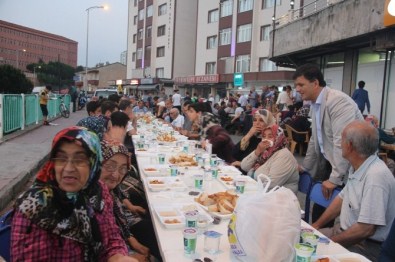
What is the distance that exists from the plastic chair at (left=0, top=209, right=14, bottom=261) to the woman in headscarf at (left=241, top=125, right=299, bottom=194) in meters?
2.46

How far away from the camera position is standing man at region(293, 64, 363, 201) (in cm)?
373

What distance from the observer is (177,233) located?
2.51 m

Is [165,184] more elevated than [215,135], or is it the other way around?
[215,135]

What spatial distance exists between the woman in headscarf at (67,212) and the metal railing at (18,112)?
9533 mm

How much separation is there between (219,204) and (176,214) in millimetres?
351

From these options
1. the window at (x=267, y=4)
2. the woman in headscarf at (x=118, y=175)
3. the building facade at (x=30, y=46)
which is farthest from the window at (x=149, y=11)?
the woman in headscarf at (x=118, y=175)

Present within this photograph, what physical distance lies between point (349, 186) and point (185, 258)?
5.21 ft

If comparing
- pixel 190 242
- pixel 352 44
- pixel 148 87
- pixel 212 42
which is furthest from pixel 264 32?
pixel 190 242

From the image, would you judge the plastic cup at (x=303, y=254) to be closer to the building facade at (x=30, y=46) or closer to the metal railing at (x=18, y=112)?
the metal railing at (x=18, y=112)

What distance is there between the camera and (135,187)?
4.08 metres

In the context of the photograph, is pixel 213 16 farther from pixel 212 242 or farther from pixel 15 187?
Result: pixel 212 242

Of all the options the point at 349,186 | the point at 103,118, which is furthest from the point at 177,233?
the point at 103,118

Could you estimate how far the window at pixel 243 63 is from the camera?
30.2m

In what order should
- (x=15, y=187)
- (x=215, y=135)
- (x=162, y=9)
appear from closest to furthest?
(x=15, y=187) < (x=215, y=135) < (x=162, y=9)
